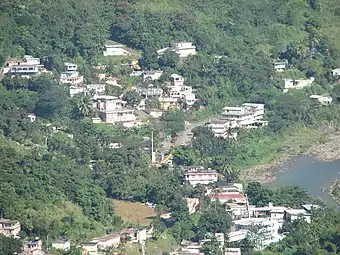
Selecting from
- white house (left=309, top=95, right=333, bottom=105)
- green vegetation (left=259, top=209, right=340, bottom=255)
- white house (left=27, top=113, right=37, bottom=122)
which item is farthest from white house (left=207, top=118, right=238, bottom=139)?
green vegetation (left=259, top=209, right=340, bottom=255)

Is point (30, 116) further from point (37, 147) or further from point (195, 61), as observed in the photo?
point (195, 61)

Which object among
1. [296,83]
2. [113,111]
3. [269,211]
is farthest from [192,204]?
[296,83]

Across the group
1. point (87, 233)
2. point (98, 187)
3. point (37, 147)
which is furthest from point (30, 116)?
point (87, 233)

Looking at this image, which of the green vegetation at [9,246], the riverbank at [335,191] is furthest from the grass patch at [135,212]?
the riverbank at [335,191]

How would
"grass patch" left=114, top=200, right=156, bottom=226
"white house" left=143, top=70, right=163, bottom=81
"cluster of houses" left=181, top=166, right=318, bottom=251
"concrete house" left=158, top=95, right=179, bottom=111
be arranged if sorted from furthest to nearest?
1. "white house" left=143, top=70, right=163, bottom=81
2. "concrete house" left=158, top=95, right=179, bottom=111
3. "grass patch" left=114, top=200, right=156, bottom=226
4. "cluster of houses" left=181, top=166, right=318, bottom=251

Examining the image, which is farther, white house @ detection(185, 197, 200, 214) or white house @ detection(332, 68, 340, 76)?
white house @ detection(332, 68, 340, 76)

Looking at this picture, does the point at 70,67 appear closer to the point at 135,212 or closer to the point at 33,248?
the point at 135,212

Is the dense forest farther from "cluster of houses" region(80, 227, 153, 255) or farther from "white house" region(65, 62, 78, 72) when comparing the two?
"cluster of houses" region(80, 227, 153, 255)
